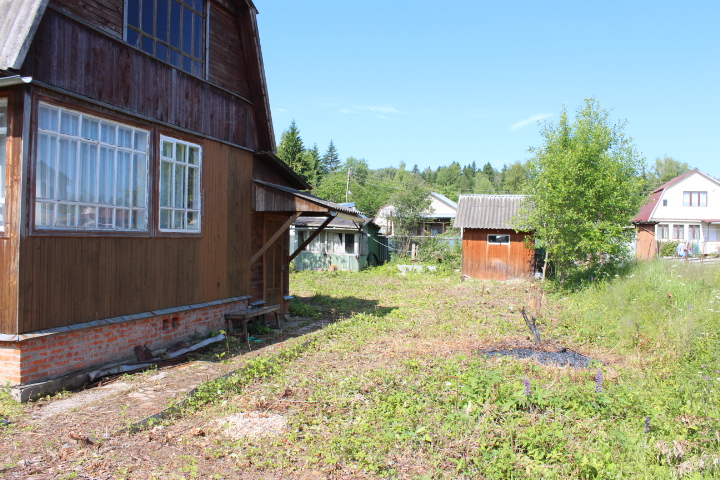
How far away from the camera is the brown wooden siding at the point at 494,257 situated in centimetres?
2194

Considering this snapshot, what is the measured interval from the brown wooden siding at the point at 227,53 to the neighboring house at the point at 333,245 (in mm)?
14840

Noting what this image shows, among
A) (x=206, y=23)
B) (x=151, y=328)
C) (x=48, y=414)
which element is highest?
(x=206, y=23)

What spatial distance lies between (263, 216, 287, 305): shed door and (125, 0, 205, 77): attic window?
3.77 meters

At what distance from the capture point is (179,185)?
8344 mm

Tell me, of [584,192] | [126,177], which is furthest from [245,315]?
[584,192]

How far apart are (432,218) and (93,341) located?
27.8 m

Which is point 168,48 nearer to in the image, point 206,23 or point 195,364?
point 206,23

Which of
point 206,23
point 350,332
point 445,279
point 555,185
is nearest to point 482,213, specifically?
point 445,279

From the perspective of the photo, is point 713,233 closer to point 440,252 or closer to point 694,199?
point 694,199

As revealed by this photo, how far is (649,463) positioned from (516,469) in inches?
45.5

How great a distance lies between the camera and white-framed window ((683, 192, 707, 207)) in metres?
35.6

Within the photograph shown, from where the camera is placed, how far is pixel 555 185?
54.3 ft

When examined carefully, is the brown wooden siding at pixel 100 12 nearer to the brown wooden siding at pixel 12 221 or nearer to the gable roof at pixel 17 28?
the gable roof at pixel 17 28

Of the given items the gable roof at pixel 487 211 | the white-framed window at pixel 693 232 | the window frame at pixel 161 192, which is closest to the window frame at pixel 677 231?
the white-framed window at pixel 693 232
